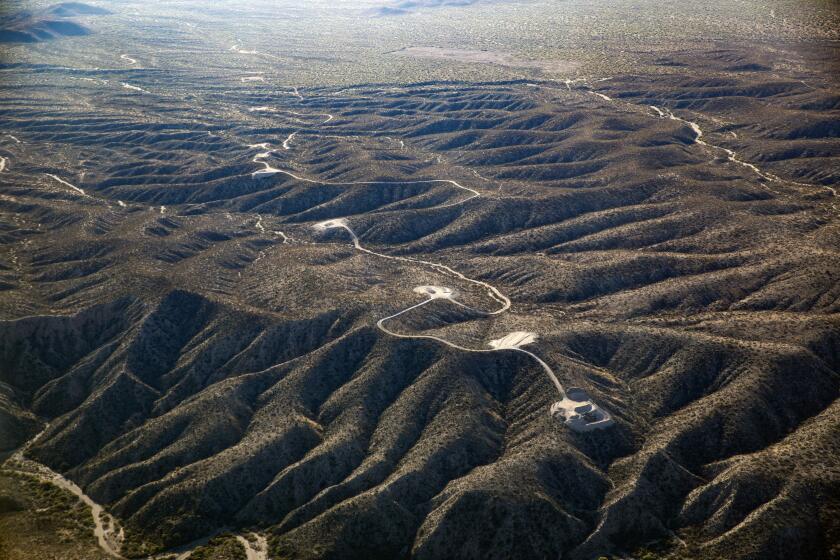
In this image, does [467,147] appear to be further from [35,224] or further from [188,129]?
[35,224]

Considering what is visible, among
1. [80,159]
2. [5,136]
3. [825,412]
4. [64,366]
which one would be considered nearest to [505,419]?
[825,412]

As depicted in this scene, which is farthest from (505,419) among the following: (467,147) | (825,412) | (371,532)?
A: (467,147)

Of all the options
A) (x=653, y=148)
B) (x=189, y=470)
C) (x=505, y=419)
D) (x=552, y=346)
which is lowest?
(x=189, y=470)

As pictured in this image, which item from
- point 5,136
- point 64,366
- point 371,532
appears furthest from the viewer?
point 5,136

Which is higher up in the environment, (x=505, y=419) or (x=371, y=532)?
(x=505, y=419)

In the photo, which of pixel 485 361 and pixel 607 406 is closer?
pixel 607 406

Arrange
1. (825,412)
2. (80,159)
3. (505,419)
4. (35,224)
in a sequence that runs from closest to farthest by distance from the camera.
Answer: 1. (825,412)
2. (505,419)
3. (35,224)
4. (80,159)

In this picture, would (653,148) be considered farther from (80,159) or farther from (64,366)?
(80,159)
